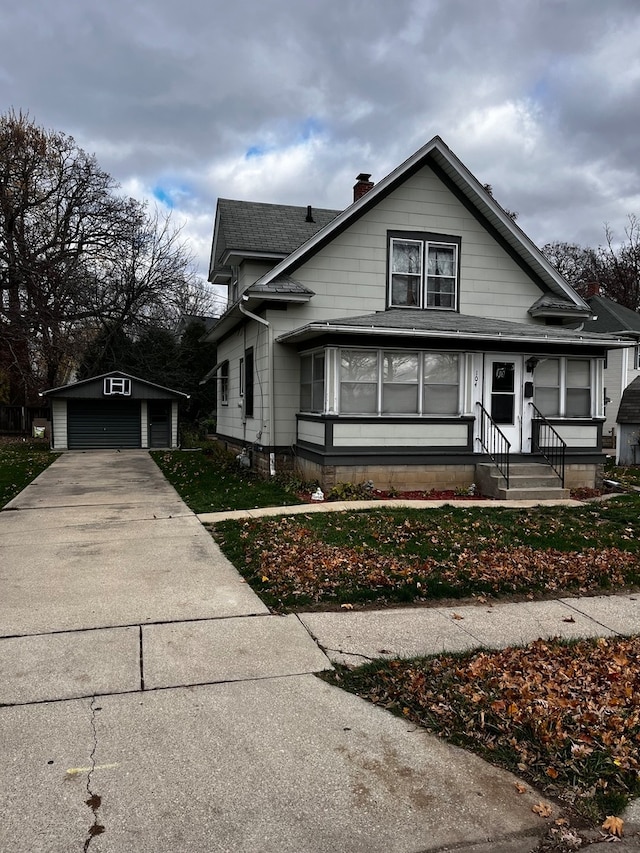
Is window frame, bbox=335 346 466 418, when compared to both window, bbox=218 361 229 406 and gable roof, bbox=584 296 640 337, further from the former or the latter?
gable roof, bbox=584 296 640 337

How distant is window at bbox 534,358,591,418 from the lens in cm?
1380

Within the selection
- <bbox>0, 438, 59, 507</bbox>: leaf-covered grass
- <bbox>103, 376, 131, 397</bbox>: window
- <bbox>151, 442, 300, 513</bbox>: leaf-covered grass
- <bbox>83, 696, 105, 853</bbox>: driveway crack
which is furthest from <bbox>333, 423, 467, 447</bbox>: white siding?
<bbox>103, 376, 131, 397</bbox>: window

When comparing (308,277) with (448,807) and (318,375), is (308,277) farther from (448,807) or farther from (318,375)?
(448,807)

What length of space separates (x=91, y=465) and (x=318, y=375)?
30.1 feet

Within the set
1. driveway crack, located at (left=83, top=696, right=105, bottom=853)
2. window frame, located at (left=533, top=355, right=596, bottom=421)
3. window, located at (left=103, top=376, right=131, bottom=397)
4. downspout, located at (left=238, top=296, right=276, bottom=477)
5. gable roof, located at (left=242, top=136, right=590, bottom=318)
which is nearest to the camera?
driveway crack, located at (left=83, top=696, right=105, bottom=853)

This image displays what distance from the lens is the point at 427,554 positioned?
765 cm

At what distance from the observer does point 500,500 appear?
11992 millimetres

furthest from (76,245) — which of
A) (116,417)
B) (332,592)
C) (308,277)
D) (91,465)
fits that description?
(332,592)

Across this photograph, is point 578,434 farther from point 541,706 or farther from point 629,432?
point 541,706

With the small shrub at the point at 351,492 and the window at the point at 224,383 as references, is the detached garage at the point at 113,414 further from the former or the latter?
the small shrub at the point at 351,492

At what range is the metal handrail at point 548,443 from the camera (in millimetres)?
13453

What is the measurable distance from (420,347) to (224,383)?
10.0 meters

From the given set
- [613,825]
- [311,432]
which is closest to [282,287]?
[311,432]

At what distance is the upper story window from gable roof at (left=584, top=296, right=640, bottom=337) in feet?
59.2
